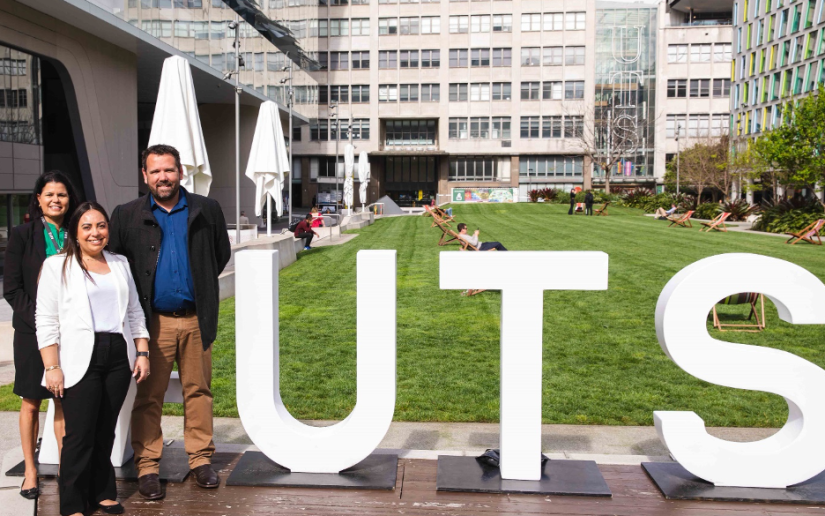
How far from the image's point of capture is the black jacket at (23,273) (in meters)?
3.90

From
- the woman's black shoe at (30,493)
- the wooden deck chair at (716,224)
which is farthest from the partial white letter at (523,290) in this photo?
the wooden deck chair at (716,224)

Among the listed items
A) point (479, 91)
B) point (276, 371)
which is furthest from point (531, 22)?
point (276, 371)

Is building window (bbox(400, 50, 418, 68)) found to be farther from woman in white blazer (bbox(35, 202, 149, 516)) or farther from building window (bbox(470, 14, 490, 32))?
woman in white blazer (bbox(35, 202, 149, 516))

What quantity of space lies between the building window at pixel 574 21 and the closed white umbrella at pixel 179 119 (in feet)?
205

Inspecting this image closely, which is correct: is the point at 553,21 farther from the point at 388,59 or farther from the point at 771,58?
the point at 771,58

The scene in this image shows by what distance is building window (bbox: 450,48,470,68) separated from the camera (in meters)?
69.9

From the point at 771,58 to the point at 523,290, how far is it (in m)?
66.0

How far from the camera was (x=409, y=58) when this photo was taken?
70.6 metres

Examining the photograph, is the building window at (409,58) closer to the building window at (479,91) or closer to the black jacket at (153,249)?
the building window at (479,91)

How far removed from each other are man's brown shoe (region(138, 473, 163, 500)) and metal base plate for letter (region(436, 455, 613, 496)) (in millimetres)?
1611

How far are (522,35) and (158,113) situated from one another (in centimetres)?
6263

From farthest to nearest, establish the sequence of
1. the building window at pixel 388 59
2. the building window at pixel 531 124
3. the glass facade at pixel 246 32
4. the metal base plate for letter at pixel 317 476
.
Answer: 1. the building window at pixel 388 59
2. the building window at pixel 531 124
3. the glass facade at pixel 246 32
4. the metal base plate for letter at pixel 317 476

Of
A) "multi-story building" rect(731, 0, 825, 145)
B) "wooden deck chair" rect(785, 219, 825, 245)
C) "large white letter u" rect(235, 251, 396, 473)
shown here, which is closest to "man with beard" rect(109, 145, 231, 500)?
"large white letter u" rect(235, 251, 396, 473)

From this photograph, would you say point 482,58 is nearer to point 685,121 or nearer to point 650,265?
point 685,121
